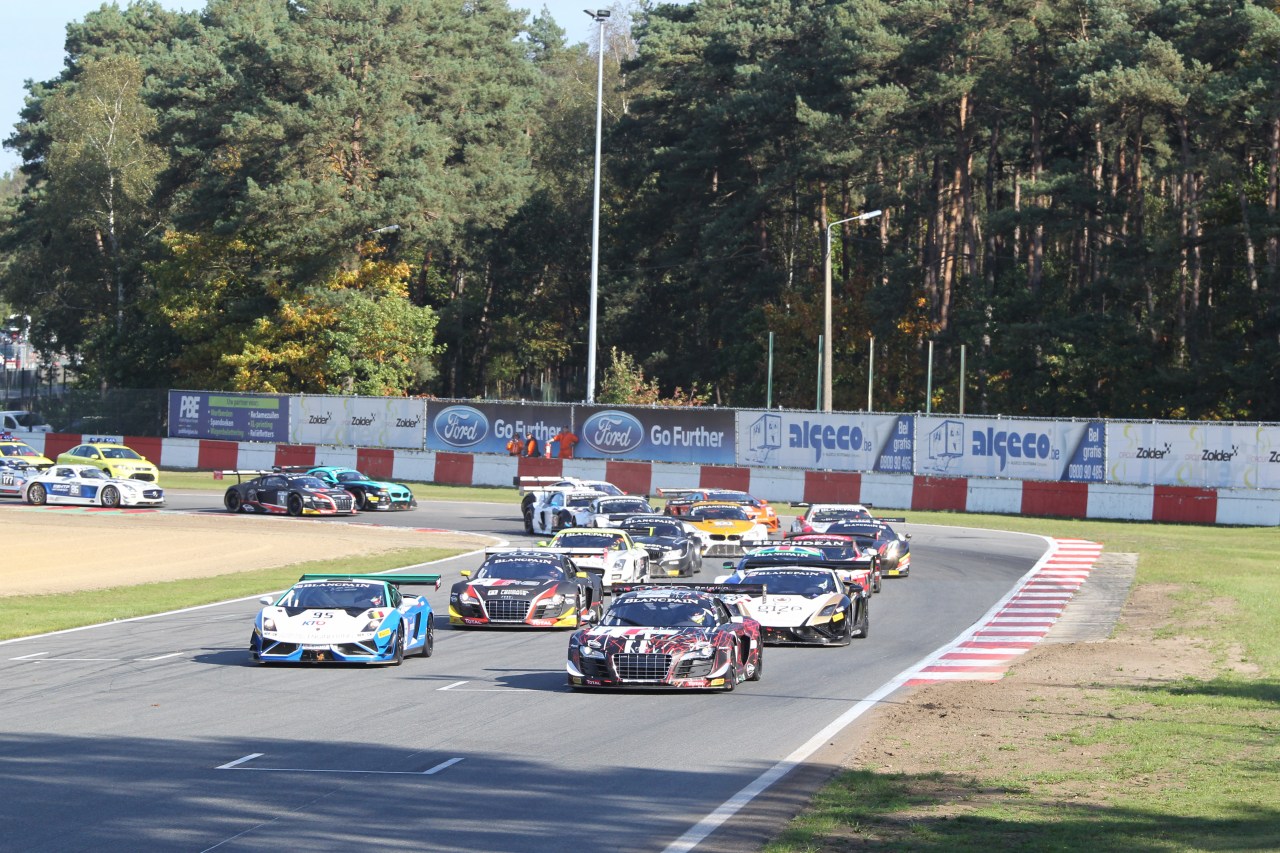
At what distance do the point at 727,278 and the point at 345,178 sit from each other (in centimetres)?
2094

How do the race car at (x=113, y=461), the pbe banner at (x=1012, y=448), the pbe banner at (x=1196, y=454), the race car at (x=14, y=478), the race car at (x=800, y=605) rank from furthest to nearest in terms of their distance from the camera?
the race car at (x=113, y=461) < the race car at (x=14, y=478) < the pbe banner at (x=1012, y=448) < the pbe banner at (x=1196, y=454) < the race car at (x=800, y=605)

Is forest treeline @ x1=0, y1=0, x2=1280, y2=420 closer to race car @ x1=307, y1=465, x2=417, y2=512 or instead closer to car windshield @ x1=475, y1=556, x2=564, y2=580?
race car @ x1=307, y1=465, x2=417, y2=512

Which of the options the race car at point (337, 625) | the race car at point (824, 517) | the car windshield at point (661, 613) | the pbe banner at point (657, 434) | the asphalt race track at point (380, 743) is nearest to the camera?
the asphalt race track at point (380, 743)

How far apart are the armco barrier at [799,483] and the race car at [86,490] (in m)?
10.3

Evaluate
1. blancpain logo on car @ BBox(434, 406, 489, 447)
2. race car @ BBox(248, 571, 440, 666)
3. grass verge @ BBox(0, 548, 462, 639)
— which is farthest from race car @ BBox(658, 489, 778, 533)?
race car @ BBox(248, 571, 440, 666)

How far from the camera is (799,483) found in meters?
52.3

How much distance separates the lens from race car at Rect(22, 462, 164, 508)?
164 feet

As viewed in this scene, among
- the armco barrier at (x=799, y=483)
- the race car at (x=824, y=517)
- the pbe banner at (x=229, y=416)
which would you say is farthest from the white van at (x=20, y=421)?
the race car at (x=824, y=517)

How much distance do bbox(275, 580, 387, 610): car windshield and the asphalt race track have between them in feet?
2.94

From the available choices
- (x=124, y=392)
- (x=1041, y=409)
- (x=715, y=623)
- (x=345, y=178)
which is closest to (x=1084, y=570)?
(x=715, y=623)

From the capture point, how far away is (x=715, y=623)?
19.5 metres

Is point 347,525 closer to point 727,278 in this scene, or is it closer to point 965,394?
point 965,394

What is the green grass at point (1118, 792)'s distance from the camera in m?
11.1

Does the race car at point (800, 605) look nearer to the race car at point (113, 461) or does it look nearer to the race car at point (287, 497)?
the race car at point (287, 497)
